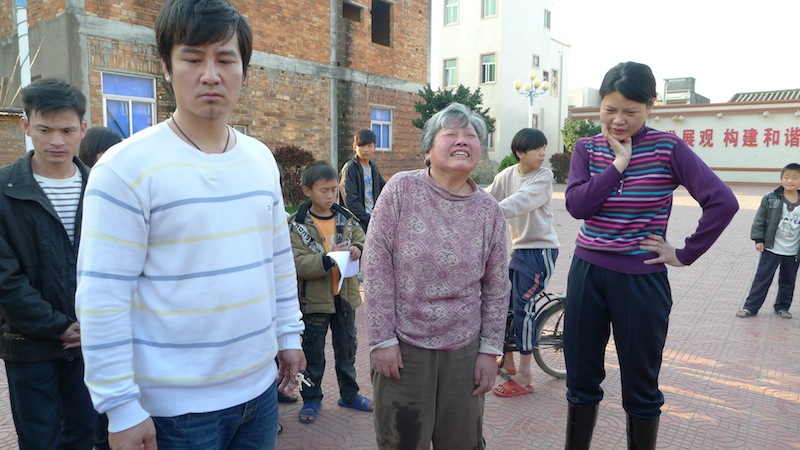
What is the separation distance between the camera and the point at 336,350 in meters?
3.70

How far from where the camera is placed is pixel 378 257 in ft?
7.16

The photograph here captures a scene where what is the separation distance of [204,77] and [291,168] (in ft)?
37.6

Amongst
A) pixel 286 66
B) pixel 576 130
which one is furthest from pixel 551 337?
pixel 576 130

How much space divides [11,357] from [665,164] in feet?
9.81

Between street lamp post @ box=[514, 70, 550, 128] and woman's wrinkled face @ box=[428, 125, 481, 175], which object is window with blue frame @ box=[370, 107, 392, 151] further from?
woman's wrinkled face @ box=[428, 125, 481, 175]

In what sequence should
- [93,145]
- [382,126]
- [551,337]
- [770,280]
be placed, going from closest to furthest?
[93,145], [551,337], [770,280], [382,126]

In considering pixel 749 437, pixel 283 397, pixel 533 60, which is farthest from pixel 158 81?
pixel 533 60

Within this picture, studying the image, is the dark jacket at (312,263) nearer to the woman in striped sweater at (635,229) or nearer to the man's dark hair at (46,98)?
the man's dark hair at (46,98)

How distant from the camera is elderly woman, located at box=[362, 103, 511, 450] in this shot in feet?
7.10

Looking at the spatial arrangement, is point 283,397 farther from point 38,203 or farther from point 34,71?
point 34,71

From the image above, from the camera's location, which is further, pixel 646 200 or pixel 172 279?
pixel 646 200

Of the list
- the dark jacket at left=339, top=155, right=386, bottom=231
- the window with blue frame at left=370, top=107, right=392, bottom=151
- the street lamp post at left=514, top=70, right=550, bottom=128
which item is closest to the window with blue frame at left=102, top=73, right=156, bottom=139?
the dark jacket at left=339, top=155, right=386, bottom=231

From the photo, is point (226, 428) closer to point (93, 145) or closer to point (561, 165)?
point (93, 145)

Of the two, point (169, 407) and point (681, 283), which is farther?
point (681, 283)
